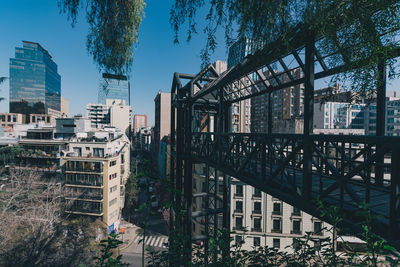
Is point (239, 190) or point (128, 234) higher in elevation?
point (239, 190)

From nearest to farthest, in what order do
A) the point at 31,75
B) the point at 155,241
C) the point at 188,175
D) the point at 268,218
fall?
1. the point at 188,175
2. the point at 268,218
3. the point at 155,241
4. the point at 31,75

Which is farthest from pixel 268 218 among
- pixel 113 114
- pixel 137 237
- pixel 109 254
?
pixel 113 114

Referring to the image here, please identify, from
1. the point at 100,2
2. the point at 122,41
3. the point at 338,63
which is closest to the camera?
the point at 338,63

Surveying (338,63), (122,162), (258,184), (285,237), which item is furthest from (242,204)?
(122,162)

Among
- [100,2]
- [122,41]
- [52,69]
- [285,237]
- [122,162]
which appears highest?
[52,69]

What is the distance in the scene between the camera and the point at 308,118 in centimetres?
308

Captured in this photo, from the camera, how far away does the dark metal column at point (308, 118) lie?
2.95 metres

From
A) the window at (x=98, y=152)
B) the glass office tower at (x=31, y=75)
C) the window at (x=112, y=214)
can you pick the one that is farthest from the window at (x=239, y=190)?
the glass office tower at (x=31, y=75)

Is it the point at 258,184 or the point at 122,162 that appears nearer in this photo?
the point at 258,184

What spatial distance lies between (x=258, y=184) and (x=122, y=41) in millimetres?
4156

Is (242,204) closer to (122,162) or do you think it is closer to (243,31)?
(243,31)

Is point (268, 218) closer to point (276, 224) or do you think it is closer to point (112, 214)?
point (276, 224)

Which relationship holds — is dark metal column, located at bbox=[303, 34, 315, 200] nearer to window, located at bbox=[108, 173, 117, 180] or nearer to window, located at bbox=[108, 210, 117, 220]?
window, located at bbox=[108, 173, 117, 180]

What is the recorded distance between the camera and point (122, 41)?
3.77 metres
